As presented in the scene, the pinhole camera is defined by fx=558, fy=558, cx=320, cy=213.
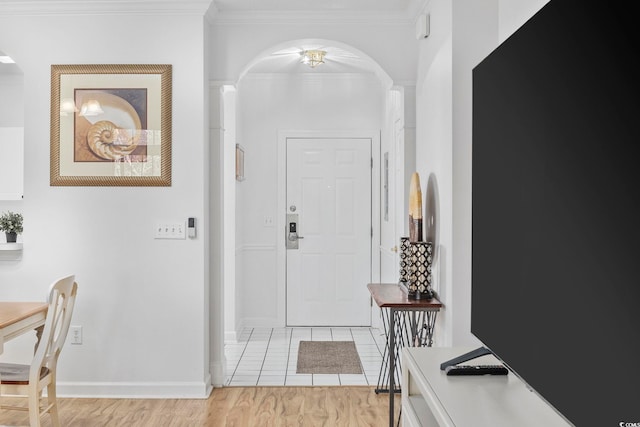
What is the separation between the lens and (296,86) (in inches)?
228

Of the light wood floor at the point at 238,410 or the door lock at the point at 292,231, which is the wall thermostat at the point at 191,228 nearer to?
the light wood floor at the point at 238,410

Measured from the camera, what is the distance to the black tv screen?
904 millimetres

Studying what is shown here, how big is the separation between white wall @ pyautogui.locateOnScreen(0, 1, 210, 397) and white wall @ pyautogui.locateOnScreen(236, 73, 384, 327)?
2135 millimetres

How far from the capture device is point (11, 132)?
4.84 m

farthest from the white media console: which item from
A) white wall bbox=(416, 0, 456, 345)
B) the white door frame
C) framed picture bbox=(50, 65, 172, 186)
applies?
the white door frame

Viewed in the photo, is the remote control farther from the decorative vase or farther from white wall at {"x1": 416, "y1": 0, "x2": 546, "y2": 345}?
the decorative vase

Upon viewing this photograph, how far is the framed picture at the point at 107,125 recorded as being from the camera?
3631 mm

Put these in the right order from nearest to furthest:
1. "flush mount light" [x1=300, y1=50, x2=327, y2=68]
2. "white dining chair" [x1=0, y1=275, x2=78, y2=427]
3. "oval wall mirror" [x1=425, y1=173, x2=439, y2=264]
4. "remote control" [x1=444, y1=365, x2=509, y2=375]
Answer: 1. "remote control" [x1=444, y1=365, x2=509, y2=375]
2. "white dining chair" [x1=0, y1=275, x2=78, y2=427]
3. "oval wall mirror" [x1=425, y1=173, x2=439, y2=264]
4. "flush mount light" [x1=300, y1=50, x2=327, y2=68]

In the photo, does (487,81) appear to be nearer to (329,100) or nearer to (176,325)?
(176,325)

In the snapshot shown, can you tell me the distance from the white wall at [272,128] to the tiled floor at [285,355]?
0.39 metres

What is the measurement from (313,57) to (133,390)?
308 centimetres

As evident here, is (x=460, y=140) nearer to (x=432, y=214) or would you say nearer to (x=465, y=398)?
(x=432, y=214)

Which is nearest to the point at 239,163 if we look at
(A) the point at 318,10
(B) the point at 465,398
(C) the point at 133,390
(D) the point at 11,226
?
(A) the point at 318,10

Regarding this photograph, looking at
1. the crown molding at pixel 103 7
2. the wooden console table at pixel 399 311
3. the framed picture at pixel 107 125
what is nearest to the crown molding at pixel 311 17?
the crown molding at pixel 103 7
